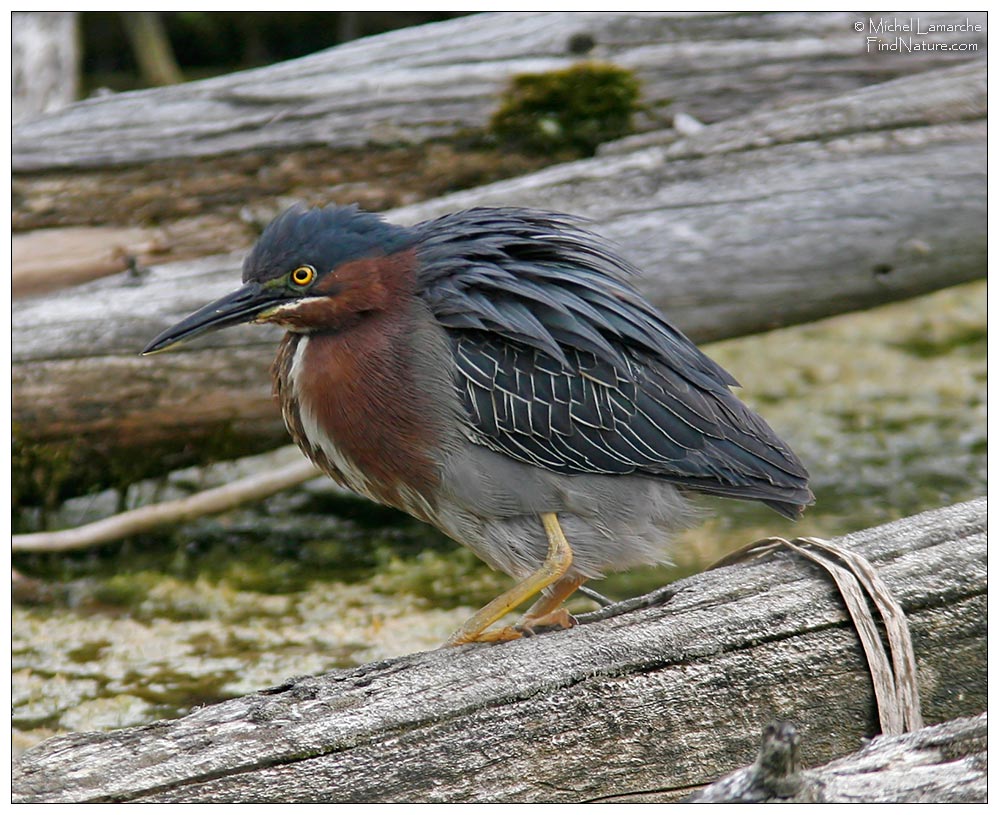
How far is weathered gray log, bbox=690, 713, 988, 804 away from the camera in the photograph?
1.62m

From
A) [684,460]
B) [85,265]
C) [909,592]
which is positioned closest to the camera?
[909,592]

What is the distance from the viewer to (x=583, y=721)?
205 centimetres

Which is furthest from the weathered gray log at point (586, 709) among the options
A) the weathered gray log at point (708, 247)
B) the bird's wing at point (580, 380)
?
the weathered gray log at point (708, 247)

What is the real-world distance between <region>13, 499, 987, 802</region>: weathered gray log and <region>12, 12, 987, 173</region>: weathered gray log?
2.34m

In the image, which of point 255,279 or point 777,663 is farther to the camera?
point 255,279

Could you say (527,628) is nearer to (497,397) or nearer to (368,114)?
(497,397)

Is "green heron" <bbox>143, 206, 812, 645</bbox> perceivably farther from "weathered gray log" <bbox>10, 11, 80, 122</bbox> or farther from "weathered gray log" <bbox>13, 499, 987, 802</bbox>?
"weathered gray log" <bbox>10, 11, 80, 122</bbox>

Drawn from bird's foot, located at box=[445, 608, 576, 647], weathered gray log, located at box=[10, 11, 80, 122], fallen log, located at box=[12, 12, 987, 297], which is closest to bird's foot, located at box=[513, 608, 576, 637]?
bird's foot, located at box=[445, 608, 576, 647]

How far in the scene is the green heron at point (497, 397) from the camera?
2340 mm

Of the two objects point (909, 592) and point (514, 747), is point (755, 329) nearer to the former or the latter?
point (909, 592)

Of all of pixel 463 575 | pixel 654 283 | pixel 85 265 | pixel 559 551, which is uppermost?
pixel 85 265

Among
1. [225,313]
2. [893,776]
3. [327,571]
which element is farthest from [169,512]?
[893,776]

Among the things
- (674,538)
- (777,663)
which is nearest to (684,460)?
(674,538)

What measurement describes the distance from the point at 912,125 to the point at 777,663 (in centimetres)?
237
